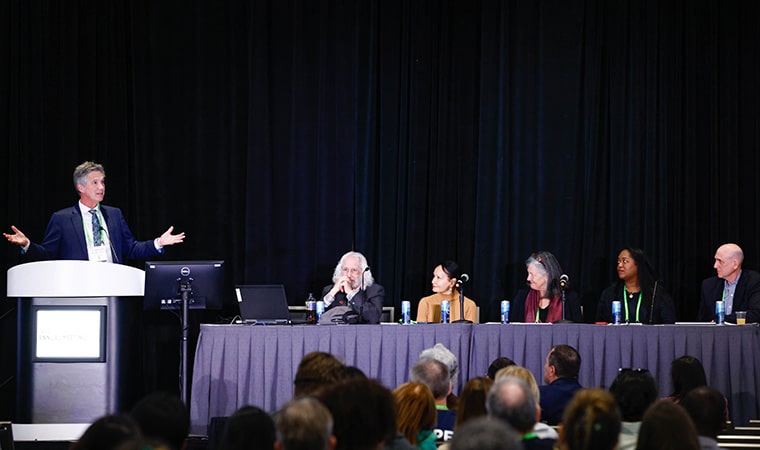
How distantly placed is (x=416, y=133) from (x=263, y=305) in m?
2.61

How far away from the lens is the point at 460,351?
676 cm

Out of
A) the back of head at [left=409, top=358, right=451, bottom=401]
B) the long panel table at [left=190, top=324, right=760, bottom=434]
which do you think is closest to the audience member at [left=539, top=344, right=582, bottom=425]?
the back of head at [left=409, top=358, right=451, bottom=401]

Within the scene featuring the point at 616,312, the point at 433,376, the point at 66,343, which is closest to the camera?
the point at 433,376

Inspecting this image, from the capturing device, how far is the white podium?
5801mm

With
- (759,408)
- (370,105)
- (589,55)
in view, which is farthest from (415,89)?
(759,408)

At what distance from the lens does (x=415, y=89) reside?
8.75 m

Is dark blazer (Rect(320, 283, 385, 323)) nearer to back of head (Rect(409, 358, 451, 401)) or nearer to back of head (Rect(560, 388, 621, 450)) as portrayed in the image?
back of head (Rect(409, 358, 451, 401))

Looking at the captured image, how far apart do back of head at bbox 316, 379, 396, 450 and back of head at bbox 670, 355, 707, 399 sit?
8.74 ft

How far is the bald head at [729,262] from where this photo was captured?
26.1ft

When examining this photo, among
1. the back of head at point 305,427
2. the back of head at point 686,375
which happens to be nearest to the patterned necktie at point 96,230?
the back of head at point 686,375

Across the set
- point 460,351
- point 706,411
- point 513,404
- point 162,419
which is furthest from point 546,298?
point 162,419

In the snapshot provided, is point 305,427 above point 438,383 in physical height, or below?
above

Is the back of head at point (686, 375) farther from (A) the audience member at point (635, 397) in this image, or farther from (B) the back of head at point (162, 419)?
(B) the back of head at point (162, 419)

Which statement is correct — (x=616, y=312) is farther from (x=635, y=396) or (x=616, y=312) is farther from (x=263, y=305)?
(x=635, y=396)
